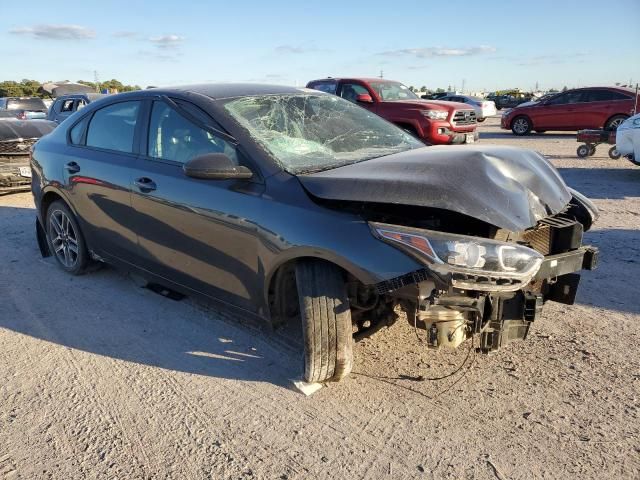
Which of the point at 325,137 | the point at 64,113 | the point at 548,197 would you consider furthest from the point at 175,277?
the point at 64,113

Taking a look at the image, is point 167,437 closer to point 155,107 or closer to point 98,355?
point 98,355

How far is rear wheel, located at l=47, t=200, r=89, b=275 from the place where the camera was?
188 inches

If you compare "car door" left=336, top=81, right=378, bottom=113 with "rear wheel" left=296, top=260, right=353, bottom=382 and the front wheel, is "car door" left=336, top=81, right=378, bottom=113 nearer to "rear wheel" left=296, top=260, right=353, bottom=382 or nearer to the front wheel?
the front wheel

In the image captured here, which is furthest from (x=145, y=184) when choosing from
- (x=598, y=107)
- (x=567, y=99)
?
(x=567, y=99)

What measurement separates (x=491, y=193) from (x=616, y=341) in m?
1.57

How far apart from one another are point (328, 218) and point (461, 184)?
2.32 ft

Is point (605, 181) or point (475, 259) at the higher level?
point (475, 259)

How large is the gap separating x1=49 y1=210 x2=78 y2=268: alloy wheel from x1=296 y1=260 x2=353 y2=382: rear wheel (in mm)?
2832

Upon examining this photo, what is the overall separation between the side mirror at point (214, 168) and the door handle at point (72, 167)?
1.91 metres

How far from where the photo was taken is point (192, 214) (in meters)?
3.46

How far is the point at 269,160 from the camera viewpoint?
319cm

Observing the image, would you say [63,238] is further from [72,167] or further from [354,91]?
[354,91]

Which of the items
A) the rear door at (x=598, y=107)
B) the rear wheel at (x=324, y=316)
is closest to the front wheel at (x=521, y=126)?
the rear door at (x=598, y=107)

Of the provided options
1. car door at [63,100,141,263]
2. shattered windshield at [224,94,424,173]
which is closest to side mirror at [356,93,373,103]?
shattered windshield at [224,94,424,173]
